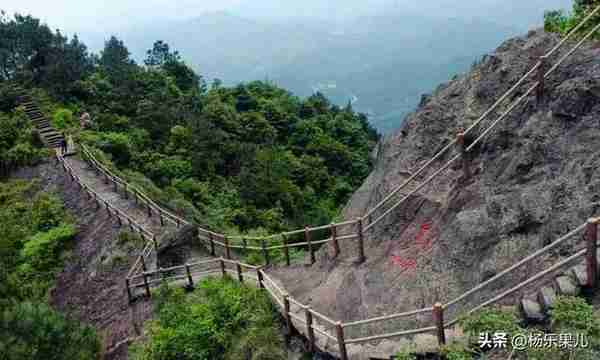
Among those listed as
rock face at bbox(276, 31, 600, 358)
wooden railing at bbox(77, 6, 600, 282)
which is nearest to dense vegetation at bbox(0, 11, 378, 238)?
wooden railing at bbox(77, 6, 600, 282)

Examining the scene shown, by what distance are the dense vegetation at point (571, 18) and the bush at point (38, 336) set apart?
39.3 feet

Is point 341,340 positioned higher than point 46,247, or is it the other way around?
point 46,247

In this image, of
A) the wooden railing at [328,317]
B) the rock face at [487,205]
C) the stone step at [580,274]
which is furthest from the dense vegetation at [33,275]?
the stone step at [580,274]

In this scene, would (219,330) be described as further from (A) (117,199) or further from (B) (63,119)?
(B) (63,119)

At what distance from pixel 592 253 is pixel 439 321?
2074mm

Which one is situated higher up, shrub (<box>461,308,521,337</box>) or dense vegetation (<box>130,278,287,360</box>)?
shrub (<box>461,308,521,337</box>)

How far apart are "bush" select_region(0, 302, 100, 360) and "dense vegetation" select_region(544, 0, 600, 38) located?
1197 centimetres

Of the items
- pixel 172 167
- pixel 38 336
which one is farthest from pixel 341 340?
pixel 172 167

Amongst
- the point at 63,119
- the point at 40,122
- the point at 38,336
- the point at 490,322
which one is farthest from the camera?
the point at 63,119

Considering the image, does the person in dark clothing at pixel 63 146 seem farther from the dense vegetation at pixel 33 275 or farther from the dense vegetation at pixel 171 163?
the dense vegetation at pixel 33 275

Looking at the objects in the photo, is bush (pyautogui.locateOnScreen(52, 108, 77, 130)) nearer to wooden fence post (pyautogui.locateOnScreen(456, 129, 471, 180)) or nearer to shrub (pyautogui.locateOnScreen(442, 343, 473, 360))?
wooden fence post (pyautogui.locateOnScreen(456, 129, 471, 180))

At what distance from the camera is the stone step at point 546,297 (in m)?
5.47

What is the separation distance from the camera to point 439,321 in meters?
5.90

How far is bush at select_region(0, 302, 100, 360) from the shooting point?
703 centimetres
